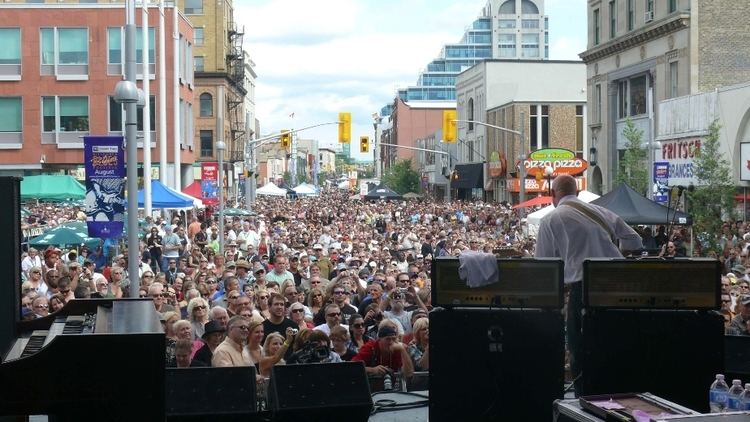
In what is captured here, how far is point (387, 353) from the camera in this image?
10391 mm

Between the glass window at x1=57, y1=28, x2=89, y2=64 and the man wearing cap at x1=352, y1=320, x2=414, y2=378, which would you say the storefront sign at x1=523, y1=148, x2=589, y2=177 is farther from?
the man wearing cap at x1=352, y1=320, x2=414, y2=378

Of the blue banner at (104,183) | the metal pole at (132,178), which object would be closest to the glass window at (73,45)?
the metal pole at (132,178)

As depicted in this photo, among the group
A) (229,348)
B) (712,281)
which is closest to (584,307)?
(712,281)

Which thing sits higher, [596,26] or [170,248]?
[596,26]

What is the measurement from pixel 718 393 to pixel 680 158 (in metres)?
35.6

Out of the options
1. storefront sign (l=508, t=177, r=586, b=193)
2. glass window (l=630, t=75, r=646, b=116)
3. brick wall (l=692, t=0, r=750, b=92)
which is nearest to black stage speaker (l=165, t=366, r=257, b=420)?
brick wall (l=692, t=0, r=750, b=92)

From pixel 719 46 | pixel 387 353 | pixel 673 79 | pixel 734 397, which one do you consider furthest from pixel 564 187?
pixel 673 79

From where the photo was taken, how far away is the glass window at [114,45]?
1944 inches

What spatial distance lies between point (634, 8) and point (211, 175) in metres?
23.5

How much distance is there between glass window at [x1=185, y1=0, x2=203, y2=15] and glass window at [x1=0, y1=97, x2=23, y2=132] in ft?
119

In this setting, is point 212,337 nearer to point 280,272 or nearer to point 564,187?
point 564,187

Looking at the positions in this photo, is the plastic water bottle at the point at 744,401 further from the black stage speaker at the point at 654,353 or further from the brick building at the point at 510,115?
the brick building at the point at 510,115

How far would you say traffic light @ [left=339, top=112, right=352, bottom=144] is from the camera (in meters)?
44.9

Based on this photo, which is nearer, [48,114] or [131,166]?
[131,166]
